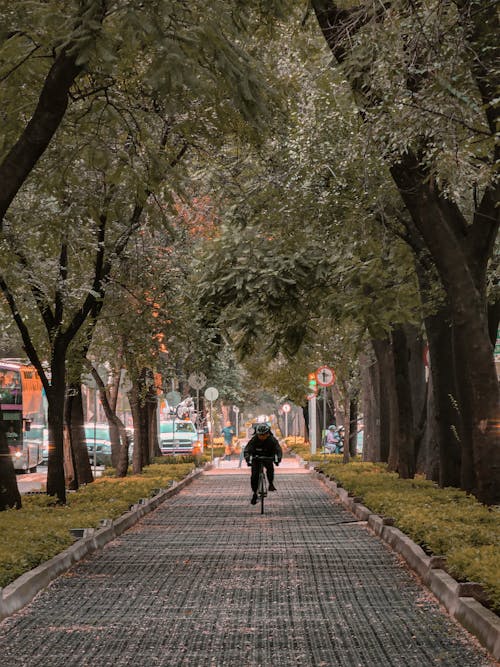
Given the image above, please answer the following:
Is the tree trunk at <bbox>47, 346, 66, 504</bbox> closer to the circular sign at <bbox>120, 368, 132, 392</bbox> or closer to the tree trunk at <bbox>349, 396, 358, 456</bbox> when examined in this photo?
the circular sign at <bbox>120, 368, 132, 392</bbox>

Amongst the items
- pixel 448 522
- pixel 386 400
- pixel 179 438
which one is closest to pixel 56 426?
pixel 448 522

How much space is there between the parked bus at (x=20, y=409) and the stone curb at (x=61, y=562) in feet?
60.1

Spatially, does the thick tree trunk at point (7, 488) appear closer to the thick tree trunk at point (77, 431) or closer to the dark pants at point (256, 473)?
the dark pants at point (256, 473)

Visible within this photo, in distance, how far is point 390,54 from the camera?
45.3ft

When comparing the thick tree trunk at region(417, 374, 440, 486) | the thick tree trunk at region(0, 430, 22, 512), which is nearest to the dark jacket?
the thick tree trunk at region(417, 374, 440, 486)

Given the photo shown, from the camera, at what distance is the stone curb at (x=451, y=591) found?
900 centimetres

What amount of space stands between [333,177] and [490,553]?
11122 mm

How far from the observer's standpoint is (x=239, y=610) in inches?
429

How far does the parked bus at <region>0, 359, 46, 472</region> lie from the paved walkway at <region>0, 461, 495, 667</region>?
23908 millimetres

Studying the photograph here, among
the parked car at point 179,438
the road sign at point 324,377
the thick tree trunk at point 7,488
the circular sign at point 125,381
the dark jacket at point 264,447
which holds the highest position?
the road sign at point 324,377

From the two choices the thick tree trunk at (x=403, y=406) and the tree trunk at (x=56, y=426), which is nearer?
the tree trunk at (x=56, y=426)

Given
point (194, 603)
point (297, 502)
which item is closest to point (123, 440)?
point (297, 502)

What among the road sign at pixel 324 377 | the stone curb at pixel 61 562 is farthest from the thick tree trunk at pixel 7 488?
the road sign at pixel 324 377

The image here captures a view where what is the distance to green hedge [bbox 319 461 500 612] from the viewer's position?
1096 centimetres
